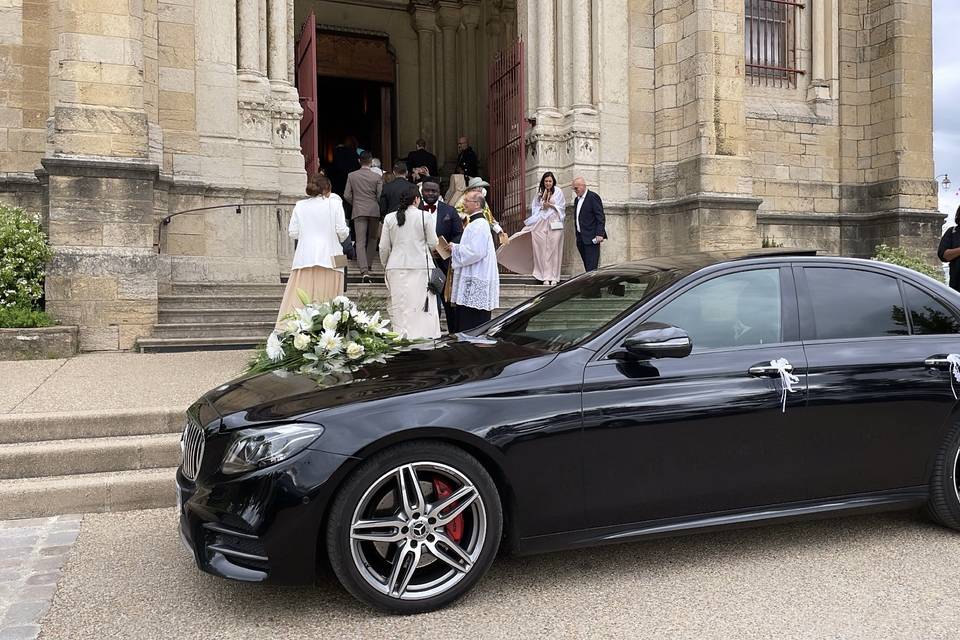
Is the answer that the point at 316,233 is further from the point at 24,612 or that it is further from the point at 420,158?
the point at 420,158

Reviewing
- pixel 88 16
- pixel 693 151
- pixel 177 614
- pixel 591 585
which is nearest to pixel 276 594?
pixel 177 614

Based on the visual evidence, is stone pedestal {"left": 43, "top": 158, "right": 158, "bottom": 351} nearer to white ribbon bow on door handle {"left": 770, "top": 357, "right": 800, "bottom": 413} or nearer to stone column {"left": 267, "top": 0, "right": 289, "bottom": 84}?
stone column {"left": 267, "top": 0, "right": 289, "bottom": 84}

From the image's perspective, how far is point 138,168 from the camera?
8.91m

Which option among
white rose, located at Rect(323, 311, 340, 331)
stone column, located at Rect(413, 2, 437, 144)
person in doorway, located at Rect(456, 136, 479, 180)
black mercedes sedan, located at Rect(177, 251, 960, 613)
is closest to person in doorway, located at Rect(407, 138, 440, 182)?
person in doorway, located at Rect(456, 136, 479, 180)

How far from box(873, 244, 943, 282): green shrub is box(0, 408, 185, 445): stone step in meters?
10.8

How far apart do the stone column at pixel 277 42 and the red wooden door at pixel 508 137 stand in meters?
3.91

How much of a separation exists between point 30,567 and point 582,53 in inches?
455

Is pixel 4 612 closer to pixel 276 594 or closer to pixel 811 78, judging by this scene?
pixel 276 594

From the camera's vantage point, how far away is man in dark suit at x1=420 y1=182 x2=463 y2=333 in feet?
26.0

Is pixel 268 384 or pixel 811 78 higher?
pixel 811 78

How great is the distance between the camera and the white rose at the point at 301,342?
392cm

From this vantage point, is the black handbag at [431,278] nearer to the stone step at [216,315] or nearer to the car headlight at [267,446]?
the stone step at [216,315]

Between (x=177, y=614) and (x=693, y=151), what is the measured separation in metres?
11.0

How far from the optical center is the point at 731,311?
3938mm
